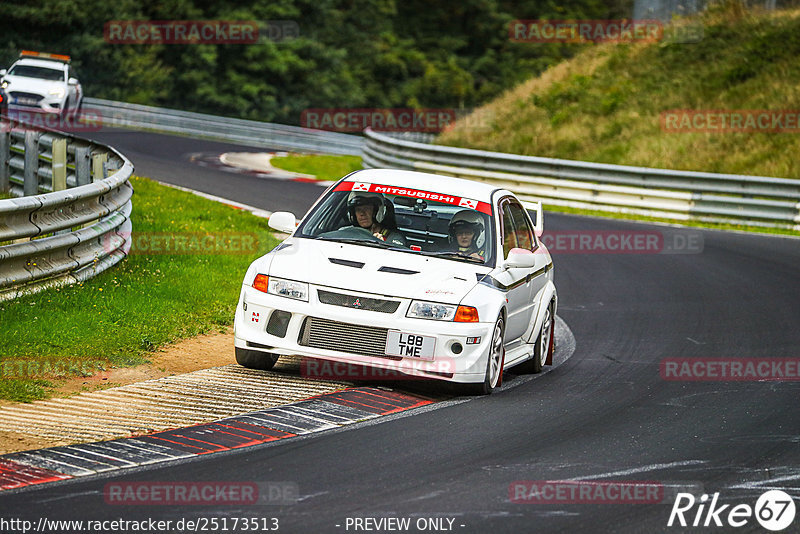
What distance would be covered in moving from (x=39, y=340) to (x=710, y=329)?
23.4 feet

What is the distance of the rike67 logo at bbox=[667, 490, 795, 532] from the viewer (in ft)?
19.4

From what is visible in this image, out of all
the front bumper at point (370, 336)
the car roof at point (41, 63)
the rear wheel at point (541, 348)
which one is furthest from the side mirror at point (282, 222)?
the car roof at point (41, 63)

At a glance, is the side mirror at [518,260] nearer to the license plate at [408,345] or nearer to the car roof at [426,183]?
the car roof at [426,183]

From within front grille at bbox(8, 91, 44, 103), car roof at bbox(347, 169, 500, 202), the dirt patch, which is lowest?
the dirt patch

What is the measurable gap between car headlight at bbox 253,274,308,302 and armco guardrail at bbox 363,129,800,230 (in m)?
16.6

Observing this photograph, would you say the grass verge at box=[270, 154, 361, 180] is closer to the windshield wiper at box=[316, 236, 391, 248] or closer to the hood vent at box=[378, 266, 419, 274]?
the windshield wiper at box=[316, 236, 391, 248]

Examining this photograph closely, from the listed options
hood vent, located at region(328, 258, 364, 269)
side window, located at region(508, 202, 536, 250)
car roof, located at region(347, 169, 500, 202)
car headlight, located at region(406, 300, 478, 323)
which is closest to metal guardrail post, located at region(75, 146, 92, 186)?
car roof, located at region(347, 169, 500, 202)

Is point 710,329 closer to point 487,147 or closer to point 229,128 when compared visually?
point 487,147

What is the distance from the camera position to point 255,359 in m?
9.07

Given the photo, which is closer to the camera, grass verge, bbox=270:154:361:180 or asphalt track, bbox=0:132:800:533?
asphalt track, bbox=0:132:800:533

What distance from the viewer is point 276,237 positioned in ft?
55.6

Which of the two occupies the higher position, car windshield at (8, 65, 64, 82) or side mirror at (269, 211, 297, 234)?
car windshield at (8, 65, 64, 82)

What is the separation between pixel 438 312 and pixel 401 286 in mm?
330

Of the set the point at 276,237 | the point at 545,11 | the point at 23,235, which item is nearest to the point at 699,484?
the point at 23,235
